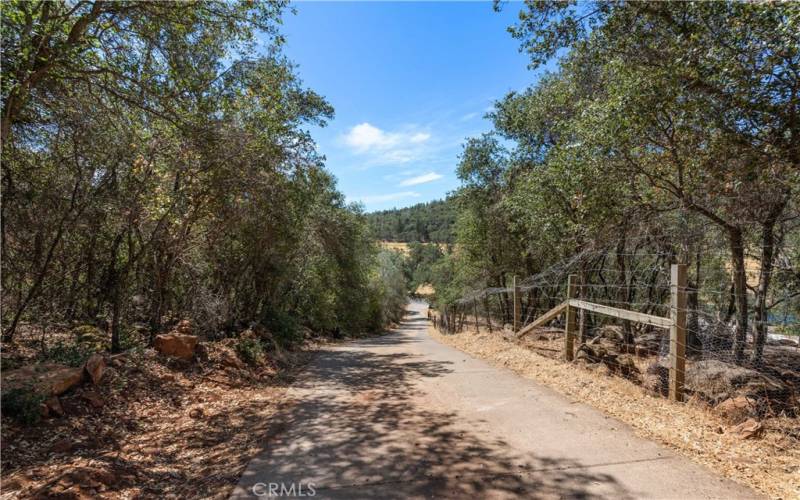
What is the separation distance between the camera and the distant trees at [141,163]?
4098 mm

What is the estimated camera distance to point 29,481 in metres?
2.92

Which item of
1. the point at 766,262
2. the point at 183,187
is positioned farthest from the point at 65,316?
the point at 766,262

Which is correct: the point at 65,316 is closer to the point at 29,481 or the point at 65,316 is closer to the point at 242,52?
the point at 29,481

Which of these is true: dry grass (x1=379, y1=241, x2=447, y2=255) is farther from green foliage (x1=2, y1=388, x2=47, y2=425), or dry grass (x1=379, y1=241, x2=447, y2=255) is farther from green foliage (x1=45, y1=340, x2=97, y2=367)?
green foliage (x1=2, y1=388, x2=47, y2=425)

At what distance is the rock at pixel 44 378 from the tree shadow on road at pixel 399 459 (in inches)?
89.3

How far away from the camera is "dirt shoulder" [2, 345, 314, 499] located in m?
3.07

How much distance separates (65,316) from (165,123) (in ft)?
12.4

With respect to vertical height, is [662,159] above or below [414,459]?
above

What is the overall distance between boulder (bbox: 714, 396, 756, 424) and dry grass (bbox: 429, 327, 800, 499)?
12cm

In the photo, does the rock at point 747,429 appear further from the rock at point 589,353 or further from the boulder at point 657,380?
the rock at point 589,353

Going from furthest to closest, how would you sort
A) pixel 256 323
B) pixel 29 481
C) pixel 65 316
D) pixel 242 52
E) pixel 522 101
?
pixel 522 101
pixel 256 323
pixel 65 316
pixel 242 52
pixel 29 481

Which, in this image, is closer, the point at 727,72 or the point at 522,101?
the point at 727,72

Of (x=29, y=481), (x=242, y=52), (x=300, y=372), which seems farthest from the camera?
(x=300, y=372)

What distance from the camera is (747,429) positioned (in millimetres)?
3707
